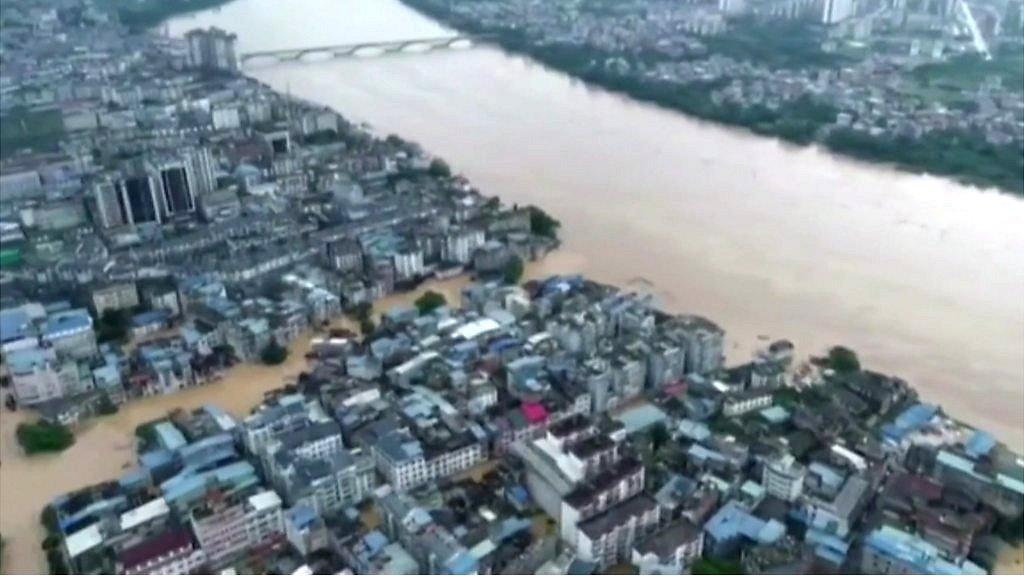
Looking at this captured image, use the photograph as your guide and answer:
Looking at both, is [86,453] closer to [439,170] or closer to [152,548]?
[152,548]

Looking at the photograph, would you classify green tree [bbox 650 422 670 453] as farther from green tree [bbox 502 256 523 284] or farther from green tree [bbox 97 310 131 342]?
green tree [bbox 97 310 131 342]

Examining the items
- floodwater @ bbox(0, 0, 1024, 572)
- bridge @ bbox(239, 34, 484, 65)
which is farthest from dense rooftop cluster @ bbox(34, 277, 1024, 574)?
bridge @ bbox(239, 34, 484, 65)

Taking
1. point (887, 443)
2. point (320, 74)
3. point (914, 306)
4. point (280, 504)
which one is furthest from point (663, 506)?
point (320, 74)

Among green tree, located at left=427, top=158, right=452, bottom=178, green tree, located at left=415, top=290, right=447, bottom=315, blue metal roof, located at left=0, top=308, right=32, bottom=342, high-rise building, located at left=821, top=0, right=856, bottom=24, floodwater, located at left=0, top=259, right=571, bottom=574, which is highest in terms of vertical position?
high-rise building, located at left=821, top=0, right=856, bottom=24

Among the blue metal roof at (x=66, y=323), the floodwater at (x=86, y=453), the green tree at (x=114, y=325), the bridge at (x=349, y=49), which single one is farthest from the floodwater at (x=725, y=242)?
the bridge at (x=349, y=49)

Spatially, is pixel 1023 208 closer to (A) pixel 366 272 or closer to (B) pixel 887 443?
(B) pixel 887 443

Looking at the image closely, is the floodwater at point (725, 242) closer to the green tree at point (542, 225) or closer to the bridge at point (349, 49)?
the green tree at point (542, 225)
